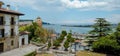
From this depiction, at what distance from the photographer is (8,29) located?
103ft

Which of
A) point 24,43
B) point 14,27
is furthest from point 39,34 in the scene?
point 14,27

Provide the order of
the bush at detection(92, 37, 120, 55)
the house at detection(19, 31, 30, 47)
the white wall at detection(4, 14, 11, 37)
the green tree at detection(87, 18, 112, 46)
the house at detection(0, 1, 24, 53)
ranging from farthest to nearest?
the house at detection(19, 31, 30, 47), the green tree at detection(87, 18, 112, 46), the white wall at detection(4, 14, 11, 37), the house at detection(0, 1, 24, 53), the bush at detection(92, 37, 120, 55)

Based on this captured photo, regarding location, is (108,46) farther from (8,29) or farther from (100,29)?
(8,29)

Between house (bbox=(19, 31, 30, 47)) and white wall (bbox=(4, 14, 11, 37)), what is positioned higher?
white wall (bbox=(4, 14, 11, 37))

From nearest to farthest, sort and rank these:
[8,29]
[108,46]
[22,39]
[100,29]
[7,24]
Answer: [108,46] < [7,24] < [8,29] < [100,29] < [22,39]

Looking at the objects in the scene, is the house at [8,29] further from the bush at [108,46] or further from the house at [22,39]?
the bush at [108,46]

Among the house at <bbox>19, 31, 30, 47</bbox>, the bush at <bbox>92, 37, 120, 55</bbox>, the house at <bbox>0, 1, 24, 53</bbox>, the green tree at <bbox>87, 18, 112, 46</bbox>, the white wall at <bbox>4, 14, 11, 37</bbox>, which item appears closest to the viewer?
the bush at <bbox>92, 37, 120, 55</bbox>

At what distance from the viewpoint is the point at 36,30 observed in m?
47.3

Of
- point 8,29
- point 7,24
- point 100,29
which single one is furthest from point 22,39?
point 100,29

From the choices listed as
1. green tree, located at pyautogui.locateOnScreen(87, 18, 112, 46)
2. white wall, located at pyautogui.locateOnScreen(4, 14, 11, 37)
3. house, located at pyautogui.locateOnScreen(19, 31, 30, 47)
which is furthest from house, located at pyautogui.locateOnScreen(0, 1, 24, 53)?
green tree, located at pyautogui.locateOnScreen(87, 18, 112, 46)

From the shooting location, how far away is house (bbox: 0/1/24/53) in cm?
2943

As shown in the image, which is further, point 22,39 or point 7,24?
point 22,39

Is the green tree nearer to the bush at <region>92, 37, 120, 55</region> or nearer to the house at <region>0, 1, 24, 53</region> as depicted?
the bush at <region>92, 37, 120, 55</region>

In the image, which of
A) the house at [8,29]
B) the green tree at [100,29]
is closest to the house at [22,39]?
the house at [8,29]
